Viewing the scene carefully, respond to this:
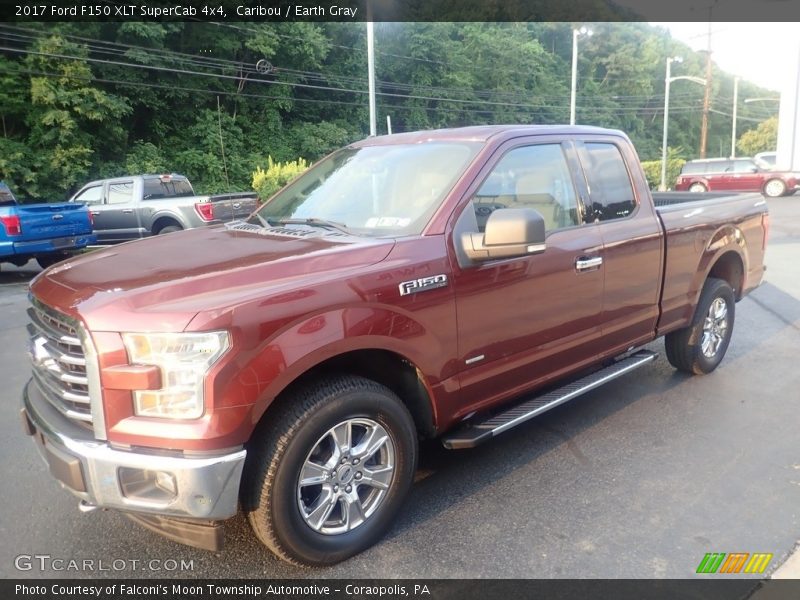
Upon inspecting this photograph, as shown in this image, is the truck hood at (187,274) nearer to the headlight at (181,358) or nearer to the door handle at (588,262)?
the headlight at (181,358)

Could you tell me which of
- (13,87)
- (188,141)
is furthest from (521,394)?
(188,141)

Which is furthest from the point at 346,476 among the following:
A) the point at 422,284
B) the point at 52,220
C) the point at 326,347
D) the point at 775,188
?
the point at 775,188

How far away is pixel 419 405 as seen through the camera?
10.9 feet

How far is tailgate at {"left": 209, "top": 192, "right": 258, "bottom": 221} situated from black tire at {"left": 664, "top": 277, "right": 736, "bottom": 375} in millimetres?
9856

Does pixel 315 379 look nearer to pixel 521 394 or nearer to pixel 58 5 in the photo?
pixel 521 394

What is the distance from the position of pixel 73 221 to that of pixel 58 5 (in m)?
18.6

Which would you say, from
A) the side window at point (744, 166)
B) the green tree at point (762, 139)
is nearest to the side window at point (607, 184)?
the side window at point (744, 166)

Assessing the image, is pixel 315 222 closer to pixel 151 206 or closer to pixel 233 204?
pixel 233 204

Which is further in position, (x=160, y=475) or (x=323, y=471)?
(x=323, y=471)

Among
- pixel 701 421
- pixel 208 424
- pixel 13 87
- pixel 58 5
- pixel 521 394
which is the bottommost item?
pixel 701 421

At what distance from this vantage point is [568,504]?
3494 mm

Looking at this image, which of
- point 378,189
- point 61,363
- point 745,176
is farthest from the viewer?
point 745,176

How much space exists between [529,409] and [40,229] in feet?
36.0

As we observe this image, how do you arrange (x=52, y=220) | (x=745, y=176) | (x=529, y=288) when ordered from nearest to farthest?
(x=529, y=288)
(x=52, y=220)
(x=745, y=176)
